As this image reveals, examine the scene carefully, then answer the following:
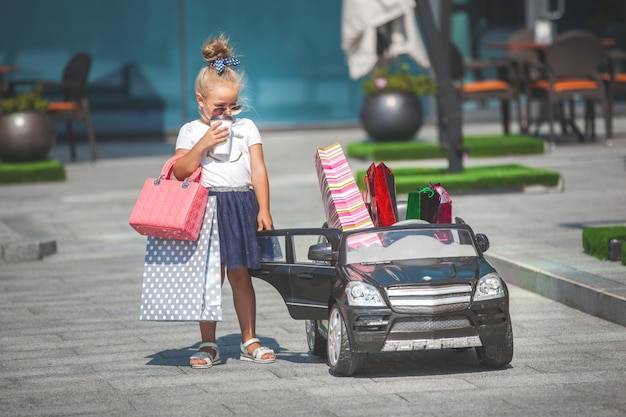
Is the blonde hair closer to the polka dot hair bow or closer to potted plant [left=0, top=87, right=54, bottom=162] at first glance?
the polka dot hair bow

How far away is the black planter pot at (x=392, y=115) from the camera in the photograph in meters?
17.2

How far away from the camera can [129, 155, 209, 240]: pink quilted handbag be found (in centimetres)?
618

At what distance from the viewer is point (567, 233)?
9.88 m

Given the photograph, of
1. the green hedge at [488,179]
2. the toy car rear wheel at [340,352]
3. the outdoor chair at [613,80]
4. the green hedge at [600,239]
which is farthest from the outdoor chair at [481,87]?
the toy car rear wheel at [340,352]

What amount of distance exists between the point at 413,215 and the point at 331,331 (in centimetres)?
84

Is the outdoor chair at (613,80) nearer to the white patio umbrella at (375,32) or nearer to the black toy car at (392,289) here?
the white patio umbrella at (375,32)

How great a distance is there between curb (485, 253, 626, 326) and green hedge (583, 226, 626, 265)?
356 millimetres

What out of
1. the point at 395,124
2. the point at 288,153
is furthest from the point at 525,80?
the point at 288,153

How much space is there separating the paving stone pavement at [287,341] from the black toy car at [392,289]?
0.19 metres

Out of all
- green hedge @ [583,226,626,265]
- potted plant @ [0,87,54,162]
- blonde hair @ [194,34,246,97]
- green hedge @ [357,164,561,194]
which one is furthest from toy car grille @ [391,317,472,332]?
Result: potted plant @ [0,87,54,162]

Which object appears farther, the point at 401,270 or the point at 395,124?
the point at 395,124

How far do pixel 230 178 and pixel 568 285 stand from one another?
243 cm

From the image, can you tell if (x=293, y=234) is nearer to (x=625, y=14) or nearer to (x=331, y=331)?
(x=331, y=331)

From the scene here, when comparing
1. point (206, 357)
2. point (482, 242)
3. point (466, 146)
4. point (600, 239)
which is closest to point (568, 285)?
point (600, 239)
